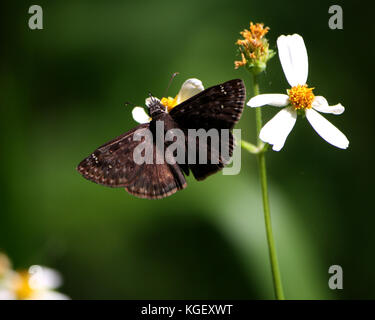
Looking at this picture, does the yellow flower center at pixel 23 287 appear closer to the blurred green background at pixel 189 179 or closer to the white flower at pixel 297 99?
the blurred green background at pixel 189 179

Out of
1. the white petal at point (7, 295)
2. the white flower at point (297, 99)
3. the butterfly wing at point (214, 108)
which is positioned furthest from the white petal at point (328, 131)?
the white petal at point (7, 295)

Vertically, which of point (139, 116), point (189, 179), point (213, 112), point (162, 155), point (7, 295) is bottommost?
point (7, 295)

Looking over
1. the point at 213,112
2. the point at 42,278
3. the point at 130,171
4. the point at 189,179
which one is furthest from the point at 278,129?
the point at 42,278

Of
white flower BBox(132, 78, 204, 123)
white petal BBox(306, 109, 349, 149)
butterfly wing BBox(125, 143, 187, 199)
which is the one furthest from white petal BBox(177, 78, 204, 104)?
white petal BBox(306, 109, 349, 149)

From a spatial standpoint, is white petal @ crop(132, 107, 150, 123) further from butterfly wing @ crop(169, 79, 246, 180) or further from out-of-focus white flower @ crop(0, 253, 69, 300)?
out-of-focus white flower @ crop(0, 253, 69, 300)

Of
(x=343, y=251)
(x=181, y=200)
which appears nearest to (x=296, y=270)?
(x=343, y=251)

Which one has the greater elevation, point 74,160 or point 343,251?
point 74,160

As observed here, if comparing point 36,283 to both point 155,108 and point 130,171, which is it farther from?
point 155,108
